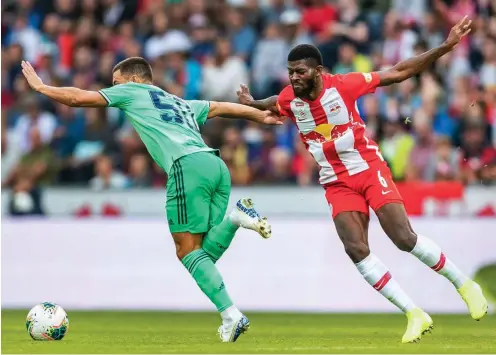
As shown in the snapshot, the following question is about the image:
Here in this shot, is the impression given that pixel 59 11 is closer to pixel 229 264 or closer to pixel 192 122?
pixel 229 264

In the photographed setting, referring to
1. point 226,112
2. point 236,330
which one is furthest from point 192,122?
point 236,330

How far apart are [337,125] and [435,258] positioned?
5.28ft

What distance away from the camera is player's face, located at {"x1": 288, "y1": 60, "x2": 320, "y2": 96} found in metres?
12.5

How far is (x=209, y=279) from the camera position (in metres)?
12.3

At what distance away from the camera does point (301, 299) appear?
1877 cm

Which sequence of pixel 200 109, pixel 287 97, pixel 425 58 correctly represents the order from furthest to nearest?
pixel 200 109 < pixel 287 97 < pixel 425 58

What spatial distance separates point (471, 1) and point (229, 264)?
24.4ft

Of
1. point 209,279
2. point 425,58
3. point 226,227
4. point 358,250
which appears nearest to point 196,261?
point 209,279

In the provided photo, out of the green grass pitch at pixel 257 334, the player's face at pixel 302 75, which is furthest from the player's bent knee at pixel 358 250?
the player's face at pixel 302 75

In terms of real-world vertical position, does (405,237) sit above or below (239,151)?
above

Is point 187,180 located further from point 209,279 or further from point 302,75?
point 302,75

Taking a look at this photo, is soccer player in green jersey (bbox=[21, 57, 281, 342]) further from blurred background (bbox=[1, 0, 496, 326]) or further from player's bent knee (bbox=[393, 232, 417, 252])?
blurred background (bbox=[1, 0, 496, 326])

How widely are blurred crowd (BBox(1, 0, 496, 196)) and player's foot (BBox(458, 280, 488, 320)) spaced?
7341 mm

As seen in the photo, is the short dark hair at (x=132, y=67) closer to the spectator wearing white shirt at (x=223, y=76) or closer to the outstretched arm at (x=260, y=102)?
the outstretched arm at (x=260, y=102)
